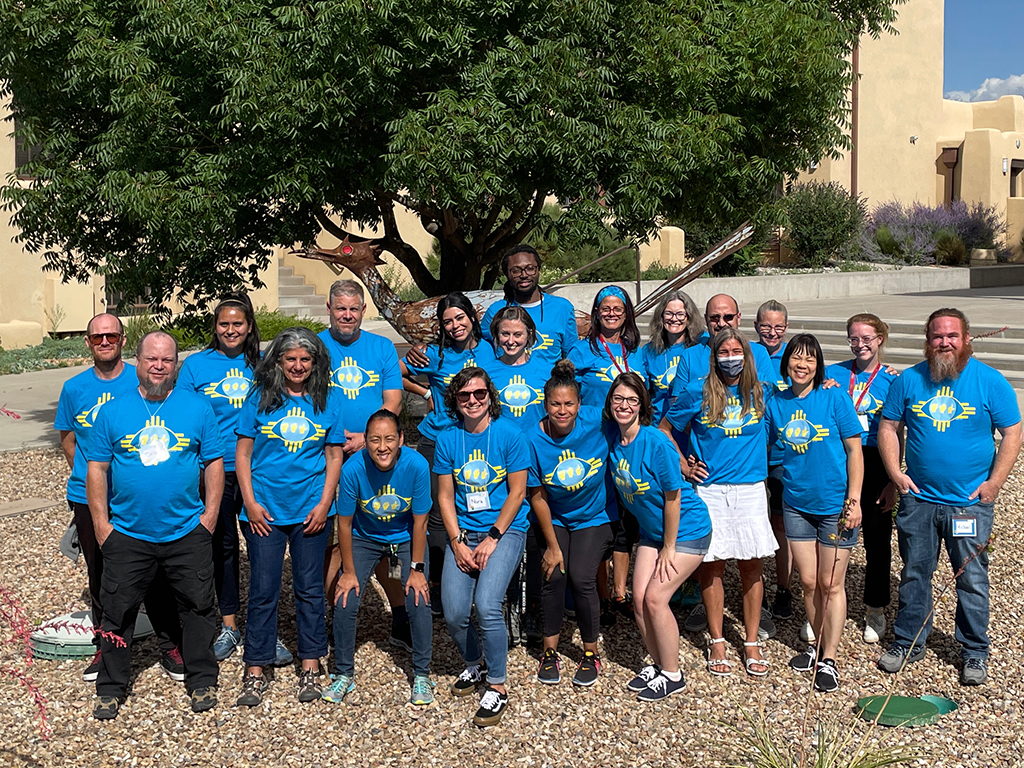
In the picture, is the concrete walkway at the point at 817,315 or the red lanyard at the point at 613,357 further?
the concrete walkway at the point at 817,315

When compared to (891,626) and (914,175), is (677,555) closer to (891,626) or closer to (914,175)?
(891,626)

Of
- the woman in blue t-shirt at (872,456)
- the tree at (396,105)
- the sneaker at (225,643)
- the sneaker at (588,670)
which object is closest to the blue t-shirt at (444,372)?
the sneaker at (588,670)

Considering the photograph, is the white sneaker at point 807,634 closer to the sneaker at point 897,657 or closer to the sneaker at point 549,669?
A: the sneaker at point 897,657

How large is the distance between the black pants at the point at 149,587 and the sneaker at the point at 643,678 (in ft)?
6.54

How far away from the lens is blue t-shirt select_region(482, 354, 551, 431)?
543cm

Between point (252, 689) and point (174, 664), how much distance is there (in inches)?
20.2

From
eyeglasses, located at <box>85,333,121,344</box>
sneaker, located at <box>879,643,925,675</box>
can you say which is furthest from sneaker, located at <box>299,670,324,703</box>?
sneaker, located at <box>879,643,925,675</box>

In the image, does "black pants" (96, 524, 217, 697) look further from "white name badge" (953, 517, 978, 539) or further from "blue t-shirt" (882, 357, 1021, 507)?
"white name badge" (953, 517, 978, 539)

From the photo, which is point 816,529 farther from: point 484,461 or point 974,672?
point 484,461

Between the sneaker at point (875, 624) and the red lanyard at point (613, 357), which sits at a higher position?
the red lanyard at point (613, 357)

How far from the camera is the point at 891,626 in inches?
229

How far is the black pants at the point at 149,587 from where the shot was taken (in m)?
4.72

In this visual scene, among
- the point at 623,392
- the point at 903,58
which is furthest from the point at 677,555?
the point at 903,58

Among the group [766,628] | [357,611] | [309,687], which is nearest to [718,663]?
[766,628]
